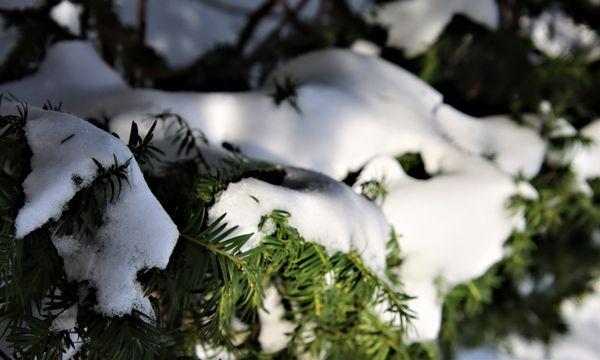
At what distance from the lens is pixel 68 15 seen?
102cm

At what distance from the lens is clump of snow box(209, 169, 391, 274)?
1.98ft

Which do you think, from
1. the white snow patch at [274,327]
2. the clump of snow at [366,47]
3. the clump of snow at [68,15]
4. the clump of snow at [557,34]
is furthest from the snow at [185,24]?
the white snow patch at [274,327]

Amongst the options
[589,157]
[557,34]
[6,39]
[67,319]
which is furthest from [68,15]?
[557,34]

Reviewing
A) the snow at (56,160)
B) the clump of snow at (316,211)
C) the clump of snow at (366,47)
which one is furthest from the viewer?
the clump of snow at (366,47)

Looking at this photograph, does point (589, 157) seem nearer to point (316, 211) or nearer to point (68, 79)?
point (316, 211)

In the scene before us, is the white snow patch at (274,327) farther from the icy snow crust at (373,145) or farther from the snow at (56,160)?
the snow at (56,160)

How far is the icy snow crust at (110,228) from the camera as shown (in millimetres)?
511

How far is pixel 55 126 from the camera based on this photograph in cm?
54

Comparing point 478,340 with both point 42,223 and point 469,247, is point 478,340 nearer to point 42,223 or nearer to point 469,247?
point 469,247

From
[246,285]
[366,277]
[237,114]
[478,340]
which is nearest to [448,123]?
[237,114]

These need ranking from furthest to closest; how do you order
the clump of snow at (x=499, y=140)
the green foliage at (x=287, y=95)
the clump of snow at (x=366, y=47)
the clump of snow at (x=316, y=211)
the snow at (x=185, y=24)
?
the snow at (x=185, y=24) < the clump of snow at (x=366, y=47) < the clump of snow at (x=499, y=140) < the green foliage at (x=287, y=95) < the clump of snow at (x=316, y=211)

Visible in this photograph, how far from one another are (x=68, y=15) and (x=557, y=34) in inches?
46.4

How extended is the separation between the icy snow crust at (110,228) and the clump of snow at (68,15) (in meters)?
0.54

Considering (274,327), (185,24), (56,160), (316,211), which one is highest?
(56,160)
